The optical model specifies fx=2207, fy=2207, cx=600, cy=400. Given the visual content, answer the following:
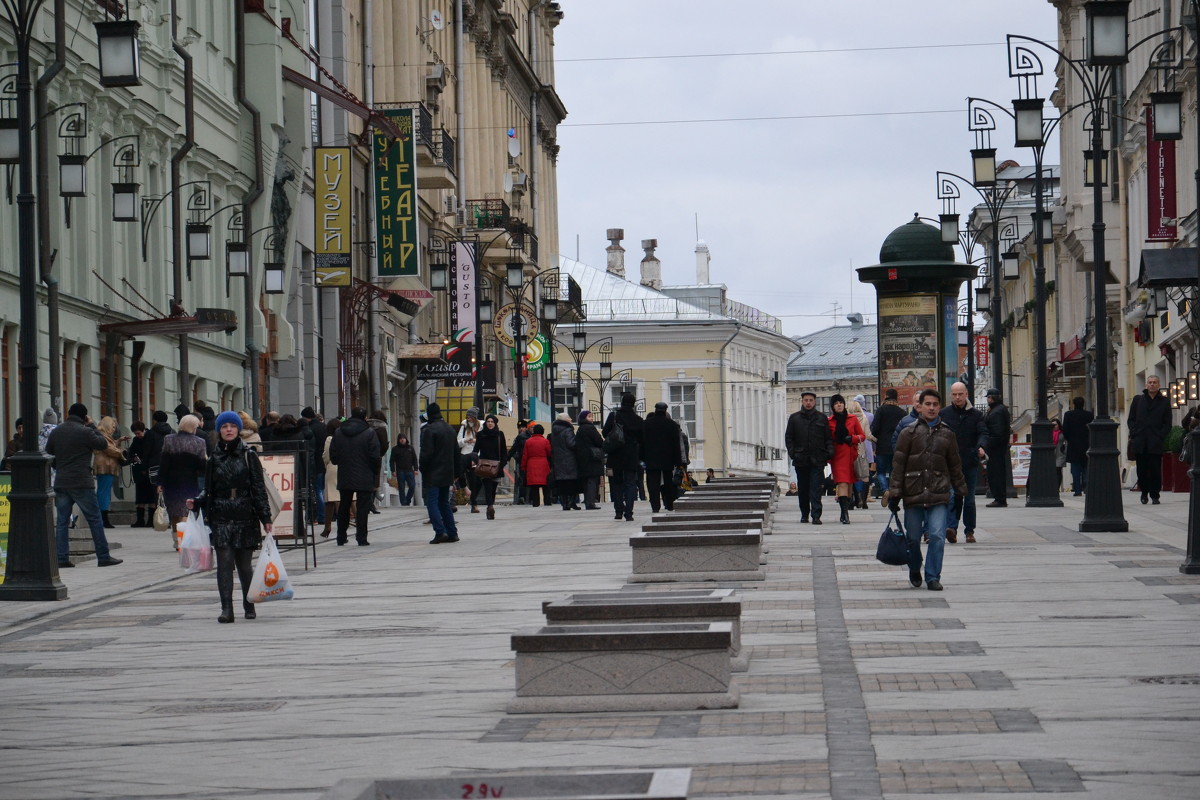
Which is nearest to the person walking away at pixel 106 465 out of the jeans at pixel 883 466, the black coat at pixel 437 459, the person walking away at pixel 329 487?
the person walking away at pixel 329 487

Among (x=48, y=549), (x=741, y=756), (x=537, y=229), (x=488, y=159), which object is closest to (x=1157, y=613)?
(x=741, y=756)

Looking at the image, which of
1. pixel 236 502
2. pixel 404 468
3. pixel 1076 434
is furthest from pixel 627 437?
pixel 236 502

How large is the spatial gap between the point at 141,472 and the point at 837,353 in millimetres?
125120

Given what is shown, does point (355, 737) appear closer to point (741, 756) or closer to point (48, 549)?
point (741, 756)

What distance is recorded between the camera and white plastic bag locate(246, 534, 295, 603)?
1650 centimetres

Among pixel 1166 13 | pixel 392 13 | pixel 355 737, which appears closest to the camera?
pixel 355 737

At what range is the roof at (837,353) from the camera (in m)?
152

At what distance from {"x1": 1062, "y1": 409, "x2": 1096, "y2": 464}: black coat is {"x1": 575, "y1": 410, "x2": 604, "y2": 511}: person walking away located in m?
7.87

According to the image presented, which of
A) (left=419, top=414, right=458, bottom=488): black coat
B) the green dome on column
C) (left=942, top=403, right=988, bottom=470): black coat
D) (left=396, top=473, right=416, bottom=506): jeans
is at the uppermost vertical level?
the green dome on column

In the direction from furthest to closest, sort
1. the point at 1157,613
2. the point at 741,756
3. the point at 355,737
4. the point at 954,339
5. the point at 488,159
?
the point at 488,159
the point at 954,339
the point at 1157,613
the point at 355,737
the point at 741,756

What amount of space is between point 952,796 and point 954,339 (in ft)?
114

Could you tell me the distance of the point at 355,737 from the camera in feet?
31.6

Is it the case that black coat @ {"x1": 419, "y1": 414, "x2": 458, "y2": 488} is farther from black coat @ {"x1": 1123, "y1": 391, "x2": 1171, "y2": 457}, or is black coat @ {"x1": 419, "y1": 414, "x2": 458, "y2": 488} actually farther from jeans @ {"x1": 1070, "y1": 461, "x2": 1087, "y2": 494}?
jeans @ {"x1": 1070, "y1": 461, "x2": 1087, "y2": 494}

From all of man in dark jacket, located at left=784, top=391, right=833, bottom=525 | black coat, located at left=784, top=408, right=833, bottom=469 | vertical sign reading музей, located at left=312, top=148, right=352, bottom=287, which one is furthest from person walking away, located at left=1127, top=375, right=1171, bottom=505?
vertical sign reading музей, located at left=312, top=148, right=352, bottom=287
